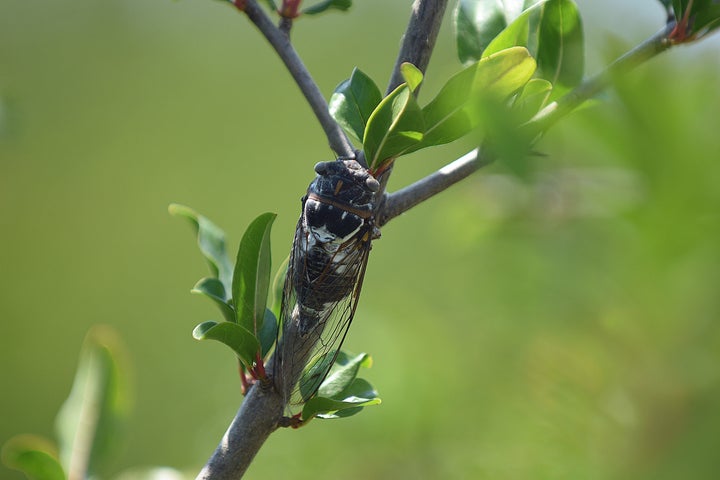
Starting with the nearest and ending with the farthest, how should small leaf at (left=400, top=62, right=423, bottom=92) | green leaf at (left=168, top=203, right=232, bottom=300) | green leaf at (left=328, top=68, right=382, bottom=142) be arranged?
small leaf at (left=400, top=62, right=423, bottom=92), green leaf at (left=328, top=68, right=382, bottom=142), green leaf at (left=168, top=203, right=232, bottom=300)

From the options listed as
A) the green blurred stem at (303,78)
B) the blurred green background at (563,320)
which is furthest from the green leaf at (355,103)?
the blurred green background at (563,320)

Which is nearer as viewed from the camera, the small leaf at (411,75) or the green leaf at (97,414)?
the small leaf at (411,75)

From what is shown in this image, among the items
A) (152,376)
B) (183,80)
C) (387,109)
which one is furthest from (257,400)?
(183,80)

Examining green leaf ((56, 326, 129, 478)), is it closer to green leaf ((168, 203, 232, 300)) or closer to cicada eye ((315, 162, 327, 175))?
green leaf ((168, 203, 232, 300))

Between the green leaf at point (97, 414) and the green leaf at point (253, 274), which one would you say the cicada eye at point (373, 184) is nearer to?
the green leaf at point (253, 274)

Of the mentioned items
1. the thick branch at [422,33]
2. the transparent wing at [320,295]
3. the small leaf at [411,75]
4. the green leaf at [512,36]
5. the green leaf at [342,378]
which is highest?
the thick branch at [422,33]

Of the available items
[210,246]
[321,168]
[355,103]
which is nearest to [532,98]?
[355,103]

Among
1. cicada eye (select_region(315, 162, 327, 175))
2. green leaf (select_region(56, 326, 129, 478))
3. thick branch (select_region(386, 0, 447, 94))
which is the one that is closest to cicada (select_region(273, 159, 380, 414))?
cicada eye (select_region(315, 162, 327, 175))
